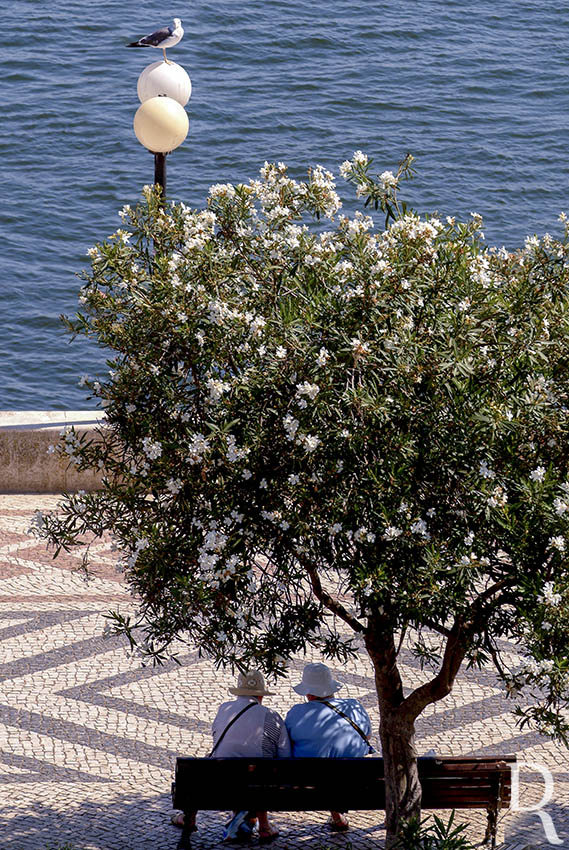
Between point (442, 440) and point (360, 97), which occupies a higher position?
point (360, 97)

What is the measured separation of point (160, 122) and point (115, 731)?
16.7ft

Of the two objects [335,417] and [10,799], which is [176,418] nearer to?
[335,417]

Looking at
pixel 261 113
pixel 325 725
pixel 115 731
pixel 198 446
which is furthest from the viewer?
pixel 261 113

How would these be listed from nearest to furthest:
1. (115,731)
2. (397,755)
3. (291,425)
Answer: (291,425)
(397,755)
(115,731)

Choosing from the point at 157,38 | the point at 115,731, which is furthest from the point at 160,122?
the point at 115,731

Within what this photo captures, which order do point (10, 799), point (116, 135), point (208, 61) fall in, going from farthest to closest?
point (208, 61) → point (116, 135) → point (10, 799)

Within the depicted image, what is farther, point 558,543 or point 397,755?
point 397,755

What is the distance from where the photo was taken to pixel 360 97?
3059 cm

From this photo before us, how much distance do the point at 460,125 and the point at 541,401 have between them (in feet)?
86.9

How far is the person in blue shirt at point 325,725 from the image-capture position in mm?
6109

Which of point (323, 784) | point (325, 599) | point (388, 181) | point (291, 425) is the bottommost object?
point (323, 784)

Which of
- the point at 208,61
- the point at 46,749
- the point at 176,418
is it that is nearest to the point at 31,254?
the point at 208,61

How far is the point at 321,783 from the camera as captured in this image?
5.89m

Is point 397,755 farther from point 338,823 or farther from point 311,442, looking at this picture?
point 311,442
